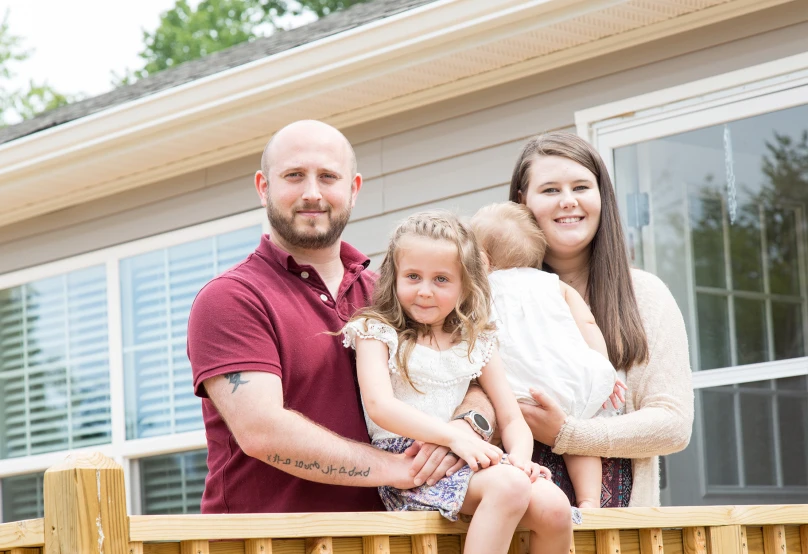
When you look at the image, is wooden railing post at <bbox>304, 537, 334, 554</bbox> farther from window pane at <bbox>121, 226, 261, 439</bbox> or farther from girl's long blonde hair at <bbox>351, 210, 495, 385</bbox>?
window pane at <bbox>121, 226, 261, 439</bbox>

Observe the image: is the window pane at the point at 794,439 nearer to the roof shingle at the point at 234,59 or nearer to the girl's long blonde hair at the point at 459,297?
Result: the girl's long blonde hair at the point at 459,297

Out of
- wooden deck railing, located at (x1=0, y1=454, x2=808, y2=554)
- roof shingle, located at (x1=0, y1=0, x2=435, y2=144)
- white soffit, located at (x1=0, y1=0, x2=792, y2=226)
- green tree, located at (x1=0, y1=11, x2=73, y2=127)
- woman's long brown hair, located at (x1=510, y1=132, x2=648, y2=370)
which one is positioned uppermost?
green tree, located at (x1=0, y1=11, x2=73, y2=127)

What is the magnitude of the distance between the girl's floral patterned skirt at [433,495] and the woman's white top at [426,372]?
0.05 m

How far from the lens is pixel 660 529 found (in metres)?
2.49

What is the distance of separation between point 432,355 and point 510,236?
0.47 metres

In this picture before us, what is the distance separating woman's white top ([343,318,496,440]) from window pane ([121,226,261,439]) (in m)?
3.30

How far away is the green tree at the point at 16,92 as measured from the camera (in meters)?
22.9

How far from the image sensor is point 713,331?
4.13 m

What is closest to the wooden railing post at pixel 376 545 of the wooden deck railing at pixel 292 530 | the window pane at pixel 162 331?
the wooden deck railing at pixel 292 530

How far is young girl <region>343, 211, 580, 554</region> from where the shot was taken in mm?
2332

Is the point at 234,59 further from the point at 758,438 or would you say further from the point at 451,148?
the point at 758,438

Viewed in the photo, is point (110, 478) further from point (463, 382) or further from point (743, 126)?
point (743, 126)

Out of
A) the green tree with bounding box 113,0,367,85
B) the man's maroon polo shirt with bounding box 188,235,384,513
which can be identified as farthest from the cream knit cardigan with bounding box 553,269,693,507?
the green tree with bounding box 113,0,367,85

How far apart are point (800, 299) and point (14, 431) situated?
4738mm
